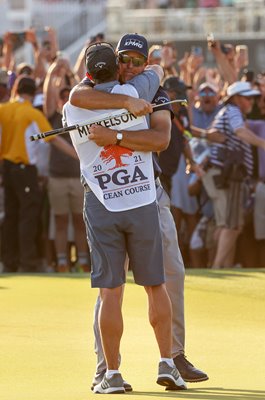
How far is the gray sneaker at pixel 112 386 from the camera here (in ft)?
28.8

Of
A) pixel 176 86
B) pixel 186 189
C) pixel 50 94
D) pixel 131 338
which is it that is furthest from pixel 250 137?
pixel 131 338

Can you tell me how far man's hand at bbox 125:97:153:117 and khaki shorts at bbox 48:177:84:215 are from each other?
909cm

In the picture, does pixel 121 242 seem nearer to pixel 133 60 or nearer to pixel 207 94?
pixel 133 60

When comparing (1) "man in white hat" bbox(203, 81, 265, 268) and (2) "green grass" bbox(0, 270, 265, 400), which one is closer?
(2) "green grass" bbox(0, 270, 265, 400)

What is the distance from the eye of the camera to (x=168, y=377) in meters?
8.87

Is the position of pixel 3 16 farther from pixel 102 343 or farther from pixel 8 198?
pixel 102 343

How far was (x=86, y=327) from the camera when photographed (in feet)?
38.8

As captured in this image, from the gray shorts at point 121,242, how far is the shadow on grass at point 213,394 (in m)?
0.63

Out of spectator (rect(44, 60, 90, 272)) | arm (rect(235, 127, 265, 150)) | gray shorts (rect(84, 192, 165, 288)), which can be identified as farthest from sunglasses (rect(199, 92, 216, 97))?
gray shorts (rect(84, 192, 165, 288))

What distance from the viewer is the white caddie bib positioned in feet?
28.9

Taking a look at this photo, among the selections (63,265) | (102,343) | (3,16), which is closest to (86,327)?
(102,343)

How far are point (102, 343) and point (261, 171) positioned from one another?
9.05m

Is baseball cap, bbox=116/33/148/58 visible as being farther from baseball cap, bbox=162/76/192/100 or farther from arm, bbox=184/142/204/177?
arm, bbox=184/142/204/177

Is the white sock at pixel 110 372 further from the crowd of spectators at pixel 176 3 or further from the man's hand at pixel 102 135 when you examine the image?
the crowd of spectators at pixel 176 3
